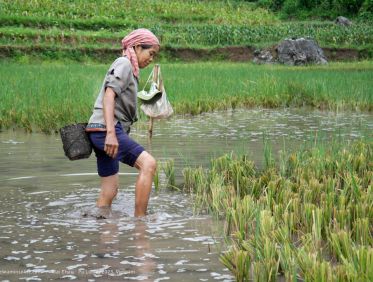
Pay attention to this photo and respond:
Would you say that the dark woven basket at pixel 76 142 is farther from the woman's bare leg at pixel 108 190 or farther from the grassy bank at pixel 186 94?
the grassy bank at pixel 186 94

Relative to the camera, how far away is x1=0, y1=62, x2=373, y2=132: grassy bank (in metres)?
11.3

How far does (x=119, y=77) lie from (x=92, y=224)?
40.0 inches

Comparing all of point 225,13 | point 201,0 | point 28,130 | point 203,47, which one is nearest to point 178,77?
point 28,130

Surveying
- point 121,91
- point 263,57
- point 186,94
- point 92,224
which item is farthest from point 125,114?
point 263,57

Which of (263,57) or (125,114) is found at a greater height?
(263,57)

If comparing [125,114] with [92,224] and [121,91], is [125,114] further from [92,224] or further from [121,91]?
[92,224]

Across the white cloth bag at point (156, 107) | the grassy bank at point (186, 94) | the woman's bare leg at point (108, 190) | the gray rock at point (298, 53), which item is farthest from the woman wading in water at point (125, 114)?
the gray rock at point (298, 53)

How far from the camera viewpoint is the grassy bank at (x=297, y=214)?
3801 millimetres

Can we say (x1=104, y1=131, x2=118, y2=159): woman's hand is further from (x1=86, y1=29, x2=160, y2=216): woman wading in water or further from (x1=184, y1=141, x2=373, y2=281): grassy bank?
(x1=184, y1=141, x2=373, y2=281): grassy bank

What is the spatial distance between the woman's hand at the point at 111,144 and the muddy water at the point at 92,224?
19.5 inches

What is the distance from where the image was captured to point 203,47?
29.1 metres

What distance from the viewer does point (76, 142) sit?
18.6 feet

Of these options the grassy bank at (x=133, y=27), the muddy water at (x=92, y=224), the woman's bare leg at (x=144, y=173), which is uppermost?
the grassy bank at (x=133, y=27)

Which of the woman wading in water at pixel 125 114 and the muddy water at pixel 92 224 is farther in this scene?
the woman wading in water at pixel 125 114
